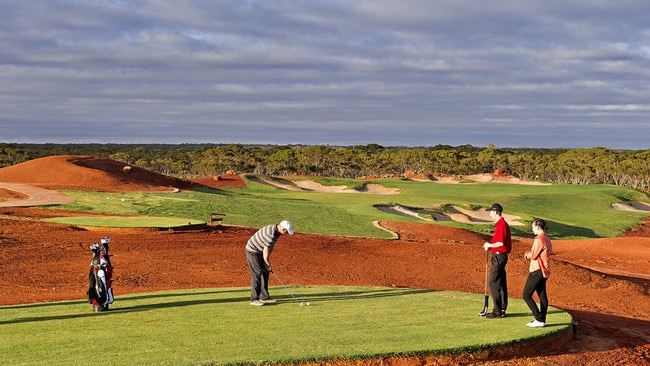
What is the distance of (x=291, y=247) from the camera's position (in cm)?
2673

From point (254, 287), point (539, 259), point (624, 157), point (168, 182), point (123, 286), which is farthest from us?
point (624, 157)

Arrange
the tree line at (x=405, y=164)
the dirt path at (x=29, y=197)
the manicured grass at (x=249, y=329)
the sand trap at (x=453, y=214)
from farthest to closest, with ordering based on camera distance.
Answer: the tree line at (x=405, y=164) < the sand trap at (x=453, y=214) < the dirt path at (x=29, y=197) < the manicured grass at (x=249, y=329)

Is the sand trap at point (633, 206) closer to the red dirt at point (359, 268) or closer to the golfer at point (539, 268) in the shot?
the red dirt at point (359, 268)

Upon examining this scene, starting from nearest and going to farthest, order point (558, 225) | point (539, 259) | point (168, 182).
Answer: point (539, 259)
point (558, 225)
point (168, 182)

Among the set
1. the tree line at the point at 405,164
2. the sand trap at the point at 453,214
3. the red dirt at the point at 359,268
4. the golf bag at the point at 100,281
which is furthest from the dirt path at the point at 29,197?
the tree line at the point at 405,164

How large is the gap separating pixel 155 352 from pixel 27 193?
113 feet

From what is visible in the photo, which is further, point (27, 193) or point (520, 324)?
point (27, 193)

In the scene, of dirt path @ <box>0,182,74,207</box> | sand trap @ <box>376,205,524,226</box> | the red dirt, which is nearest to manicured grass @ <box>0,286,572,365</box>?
the red dirt

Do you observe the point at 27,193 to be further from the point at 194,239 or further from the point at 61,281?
the point at 61,281

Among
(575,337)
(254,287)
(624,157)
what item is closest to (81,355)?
(254,287)

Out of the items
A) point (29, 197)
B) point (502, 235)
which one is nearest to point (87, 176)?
point (29, 197)

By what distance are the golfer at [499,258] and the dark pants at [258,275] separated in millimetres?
4344

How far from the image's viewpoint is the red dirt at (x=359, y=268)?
13.1 m

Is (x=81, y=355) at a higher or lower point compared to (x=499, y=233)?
lower
